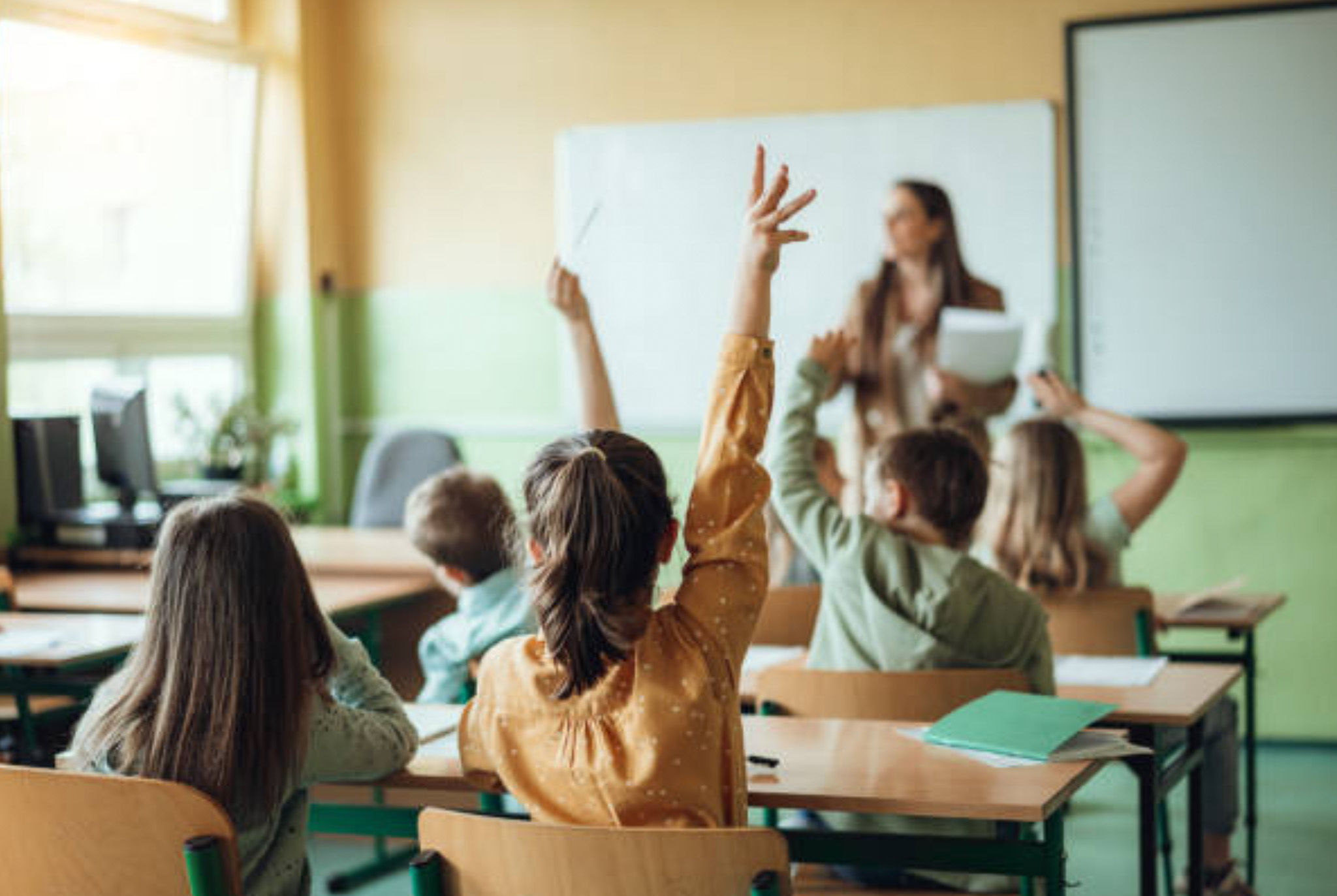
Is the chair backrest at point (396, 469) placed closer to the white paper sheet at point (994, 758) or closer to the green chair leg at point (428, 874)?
the white paper sheet at point (994, 758)

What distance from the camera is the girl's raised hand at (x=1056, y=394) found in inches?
125

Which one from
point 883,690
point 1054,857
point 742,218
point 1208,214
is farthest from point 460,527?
point 1208,214

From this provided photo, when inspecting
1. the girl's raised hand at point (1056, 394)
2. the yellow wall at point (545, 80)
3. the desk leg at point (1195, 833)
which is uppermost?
the yellow wall at point (545, 80)

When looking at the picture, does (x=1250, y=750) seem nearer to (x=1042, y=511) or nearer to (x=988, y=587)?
(x=1042, y=511)

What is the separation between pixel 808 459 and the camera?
8.89 ft

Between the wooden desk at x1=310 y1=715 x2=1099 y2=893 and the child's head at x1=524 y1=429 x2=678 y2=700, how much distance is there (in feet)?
0.99

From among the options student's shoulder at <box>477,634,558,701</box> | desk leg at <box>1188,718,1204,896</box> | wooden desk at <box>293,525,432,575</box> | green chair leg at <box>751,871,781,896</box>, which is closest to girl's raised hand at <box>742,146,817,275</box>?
student's shoulder at <box>477,634,558,701</box>

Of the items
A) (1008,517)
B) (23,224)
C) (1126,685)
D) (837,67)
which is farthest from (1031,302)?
(23,224)

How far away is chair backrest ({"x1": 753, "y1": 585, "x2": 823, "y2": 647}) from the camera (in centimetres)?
326

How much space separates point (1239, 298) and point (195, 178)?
12.1 ft

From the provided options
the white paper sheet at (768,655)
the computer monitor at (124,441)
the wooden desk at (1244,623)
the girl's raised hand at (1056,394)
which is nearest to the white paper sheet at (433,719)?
Result: the white paper sheet at (768,655)

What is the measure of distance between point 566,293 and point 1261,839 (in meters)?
2.60

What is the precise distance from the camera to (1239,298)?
4973mm

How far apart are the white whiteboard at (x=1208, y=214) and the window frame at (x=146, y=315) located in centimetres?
304
